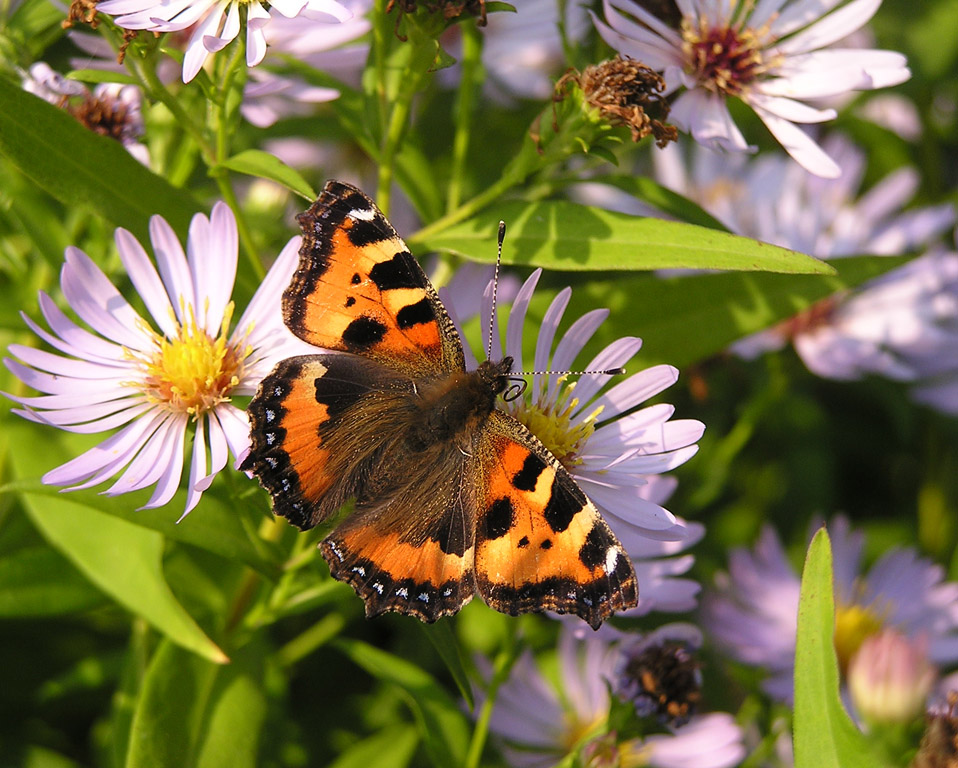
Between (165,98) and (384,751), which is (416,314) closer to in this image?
(165,98)

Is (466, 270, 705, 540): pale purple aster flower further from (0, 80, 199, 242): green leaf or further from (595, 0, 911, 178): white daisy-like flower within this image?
(0, 80, 199, 242): green leaf

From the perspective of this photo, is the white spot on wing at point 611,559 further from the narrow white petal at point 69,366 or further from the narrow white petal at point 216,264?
the narrow white petal at point 69,366

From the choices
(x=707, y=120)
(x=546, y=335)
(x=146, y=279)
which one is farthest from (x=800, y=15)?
(x=146, y=279)

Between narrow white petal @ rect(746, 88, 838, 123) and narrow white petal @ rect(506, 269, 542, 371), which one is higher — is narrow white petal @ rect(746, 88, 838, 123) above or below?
above

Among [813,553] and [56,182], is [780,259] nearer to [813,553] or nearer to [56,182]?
[813,553]

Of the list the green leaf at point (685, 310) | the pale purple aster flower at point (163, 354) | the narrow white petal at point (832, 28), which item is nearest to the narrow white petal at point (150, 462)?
the pale purple aster flower at point (163, 354)

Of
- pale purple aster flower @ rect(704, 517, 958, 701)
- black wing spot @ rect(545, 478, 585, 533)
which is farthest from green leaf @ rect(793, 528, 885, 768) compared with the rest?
pale purple aster flower @ rect(704, 517, 958, 701)

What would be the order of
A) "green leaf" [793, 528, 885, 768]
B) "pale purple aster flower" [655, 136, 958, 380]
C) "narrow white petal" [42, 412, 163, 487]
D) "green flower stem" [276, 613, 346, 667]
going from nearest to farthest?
"green leaf" [793, 528, 885, 768]
"narrow white petal" [42, 412, 163, 487]
"green flower stem" [276, 613, 346, 667]
"pale purple aster flower" [655, 136, 958, 380]
